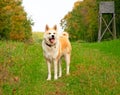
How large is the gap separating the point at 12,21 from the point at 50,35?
51.0 m

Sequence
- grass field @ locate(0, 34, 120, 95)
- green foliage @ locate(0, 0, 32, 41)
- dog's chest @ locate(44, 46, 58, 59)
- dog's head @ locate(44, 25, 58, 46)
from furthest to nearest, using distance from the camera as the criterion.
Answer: green foliage @ locate(0, 0, 32, 41) < dog's chest @ locate(44, 46, 58, 59) < dog's head @ locate(44, 25, 58, 46) < grass field @ locate(0, 34, 120, 95)

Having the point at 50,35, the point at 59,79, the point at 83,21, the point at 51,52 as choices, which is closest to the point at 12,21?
the point at 83,21

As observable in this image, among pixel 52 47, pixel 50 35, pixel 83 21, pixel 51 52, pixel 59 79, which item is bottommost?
pixel 59 79

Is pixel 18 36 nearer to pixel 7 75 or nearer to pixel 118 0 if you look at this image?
pixel 118 0

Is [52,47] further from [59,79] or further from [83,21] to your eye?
→ [83,21]

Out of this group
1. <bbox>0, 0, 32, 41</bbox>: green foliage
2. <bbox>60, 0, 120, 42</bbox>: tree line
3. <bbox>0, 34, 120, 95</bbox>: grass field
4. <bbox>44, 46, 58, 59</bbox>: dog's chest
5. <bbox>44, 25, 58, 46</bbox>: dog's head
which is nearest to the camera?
<bbox>0, 34, 120, 95</bbox>: grass field

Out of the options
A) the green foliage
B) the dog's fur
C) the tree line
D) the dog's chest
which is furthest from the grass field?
the tree line

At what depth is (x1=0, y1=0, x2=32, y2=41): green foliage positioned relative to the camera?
5188 cm

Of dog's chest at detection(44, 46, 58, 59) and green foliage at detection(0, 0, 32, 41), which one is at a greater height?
green foliage at detection(0, 0, 32, 41)

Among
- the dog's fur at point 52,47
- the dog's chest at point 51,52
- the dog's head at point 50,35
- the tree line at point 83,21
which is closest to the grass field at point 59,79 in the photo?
the dog's fur at point 52,47

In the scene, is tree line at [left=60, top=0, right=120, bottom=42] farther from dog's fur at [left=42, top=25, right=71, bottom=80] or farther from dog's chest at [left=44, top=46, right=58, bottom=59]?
dog's chest at [left=44, top=46, right=58, bottom=59]

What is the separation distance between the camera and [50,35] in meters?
12.5

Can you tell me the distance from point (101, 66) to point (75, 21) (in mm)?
75584

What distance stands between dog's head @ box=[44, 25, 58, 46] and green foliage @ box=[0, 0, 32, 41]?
125 ft
